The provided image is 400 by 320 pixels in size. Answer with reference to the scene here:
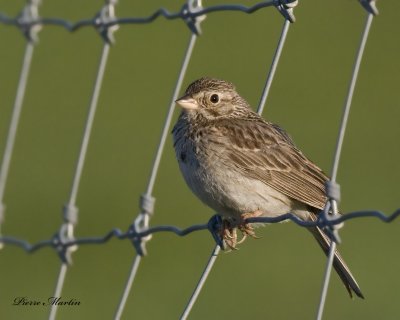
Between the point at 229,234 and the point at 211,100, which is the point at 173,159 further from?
the point at 229,234

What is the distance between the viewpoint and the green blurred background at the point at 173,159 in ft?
39.3

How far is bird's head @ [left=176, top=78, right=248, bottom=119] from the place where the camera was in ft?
27.3

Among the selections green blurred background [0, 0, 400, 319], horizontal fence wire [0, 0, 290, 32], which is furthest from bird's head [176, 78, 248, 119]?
green blurred background [0, 0, 400, 319]

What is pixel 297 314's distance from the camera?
38.7 feet

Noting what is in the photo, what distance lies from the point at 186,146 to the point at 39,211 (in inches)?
256

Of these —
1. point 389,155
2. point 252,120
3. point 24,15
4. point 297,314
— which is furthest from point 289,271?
point 24,15

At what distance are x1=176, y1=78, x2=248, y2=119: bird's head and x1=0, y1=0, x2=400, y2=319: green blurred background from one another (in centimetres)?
311

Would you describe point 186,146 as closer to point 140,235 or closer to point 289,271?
point 140,235

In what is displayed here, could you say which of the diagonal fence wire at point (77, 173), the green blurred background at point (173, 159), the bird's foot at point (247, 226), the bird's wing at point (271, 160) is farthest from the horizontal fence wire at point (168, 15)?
the green blurred background at point (173, 159)

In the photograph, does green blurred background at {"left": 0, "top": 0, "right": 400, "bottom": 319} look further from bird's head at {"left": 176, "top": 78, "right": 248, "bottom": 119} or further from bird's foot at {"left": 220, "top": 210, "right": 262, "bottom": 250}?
bird's foot at {"left": 220, "top": 210, "right": 262, "bottom": 250}

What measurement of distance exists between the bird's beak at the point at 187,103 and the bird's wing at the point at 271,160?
227 mm

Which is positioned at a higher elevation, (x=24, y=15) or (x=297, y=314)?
(x=24, y=15)

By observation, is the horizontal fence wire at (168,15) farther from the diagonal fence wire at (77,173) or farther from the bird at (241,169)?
the bird at (241,169)

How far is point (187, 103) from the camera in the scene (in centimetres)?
829
